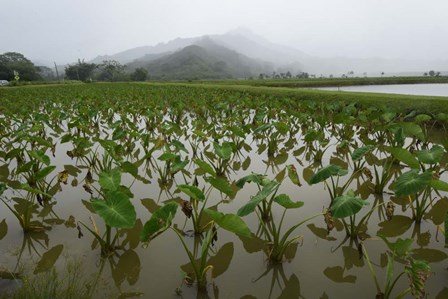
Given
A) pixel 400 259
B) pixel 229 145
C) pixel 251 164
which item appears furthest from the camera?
pixel 251 164

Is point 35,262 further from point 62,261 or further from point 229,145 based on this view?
point 229,145

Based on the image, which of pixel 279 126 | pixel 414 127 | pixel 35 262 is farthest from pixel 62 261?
pixel 414 127

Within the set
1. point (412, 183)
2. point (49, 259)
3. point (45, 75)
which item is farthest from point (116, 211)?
point (45, 75)

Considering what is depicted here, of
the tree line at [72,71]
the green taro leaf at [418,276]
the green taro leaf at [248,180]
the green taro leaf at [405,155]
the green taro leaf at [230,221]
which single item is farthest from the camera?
the tree line at [72,71]

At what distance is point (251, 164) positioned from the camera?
568cm

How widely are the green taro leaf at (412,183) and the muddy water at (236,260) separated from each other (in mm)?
670

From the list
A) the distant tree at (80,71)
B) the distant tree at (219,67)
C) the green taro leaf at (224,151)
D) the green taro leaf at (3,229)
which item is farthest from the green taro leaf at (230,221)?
the distant tree at (219,67)

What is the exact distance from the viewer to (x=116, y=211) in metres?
2.49

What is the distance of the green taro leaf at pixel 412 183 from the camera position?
8.47ft

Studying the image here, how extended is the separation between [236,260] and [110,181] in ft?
4.81

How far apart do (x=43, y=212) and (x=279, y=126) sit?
13.9 ft

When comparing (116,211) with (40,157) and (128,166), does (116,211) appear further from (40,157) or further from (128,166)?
(40,157)

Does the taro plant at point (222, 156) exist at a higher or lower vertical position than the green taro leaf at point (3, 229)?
higher

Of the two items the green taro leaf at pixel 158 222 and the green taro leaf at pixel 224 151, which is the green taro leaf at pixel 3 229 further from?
the green taro leaf at pixel 224 151
